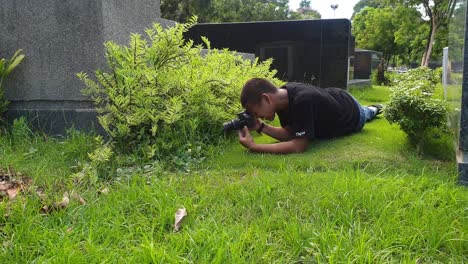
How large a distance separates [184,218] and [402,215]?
3.61 feet

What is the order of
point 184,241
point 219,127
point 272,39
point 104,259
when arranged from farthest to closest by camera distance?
point 272,39 → point 219,127 → point 184,241 → point 104,259

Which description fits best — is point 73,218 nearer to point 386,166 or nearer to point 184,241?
point 184,241

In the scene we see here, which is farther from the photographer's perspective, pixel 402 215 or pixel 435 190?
pixel 435 190

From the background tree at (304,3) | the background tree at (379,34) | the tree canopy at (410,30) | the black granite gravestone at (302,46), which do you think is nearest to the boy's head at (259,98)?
the black granite gravestone at (302,46)

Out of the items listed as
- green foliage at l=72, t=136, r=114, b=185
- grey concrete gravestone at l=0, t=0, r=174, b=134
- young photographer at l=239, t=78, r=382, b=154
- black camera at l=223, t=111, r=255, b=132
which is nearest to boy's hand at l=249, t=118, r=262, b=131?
young photographer at l=239, t=78, r=382, b=154

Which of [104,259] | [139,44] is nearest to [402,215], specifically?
[104,259]

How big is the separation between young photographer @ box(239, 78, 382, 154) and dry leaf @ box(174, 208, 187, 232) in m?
1.32

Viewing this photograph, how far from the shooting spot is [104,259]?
1.72m

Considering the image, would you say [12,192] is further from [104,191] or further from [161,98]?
[161,98]

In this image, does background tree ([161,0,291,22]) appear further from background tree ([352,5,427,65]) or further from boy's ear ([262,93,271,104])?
boy's ear ([262,93,271,104])

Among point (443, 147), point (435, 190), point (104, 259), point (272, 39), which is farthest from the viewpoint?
point (272, 39)

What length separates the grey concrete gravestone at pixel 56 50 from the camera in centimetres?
375

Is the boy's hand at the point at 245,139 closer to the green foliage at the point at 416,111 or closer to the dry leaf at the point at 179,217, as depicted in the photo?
the green foliage at the point at 416,111

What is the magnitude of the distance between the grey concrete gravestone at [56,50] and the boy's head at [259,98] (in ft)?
4.68
